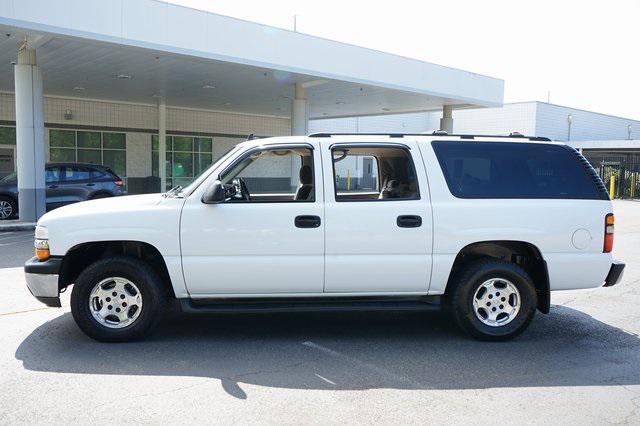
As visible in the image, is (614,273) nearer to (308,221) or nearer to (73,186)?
(308,221)

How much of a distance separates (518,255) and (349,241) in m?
1.92

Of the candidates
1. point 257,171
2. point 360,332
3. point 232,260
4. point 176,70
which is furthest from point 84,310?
point 257,171

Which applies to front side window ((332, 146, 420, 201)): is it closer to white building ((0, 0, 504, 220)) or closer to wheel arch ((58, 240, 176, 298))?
wheel arch ((58, 240, 176, 298))

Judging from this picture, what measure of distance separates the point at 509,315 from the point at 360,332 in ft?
5.02

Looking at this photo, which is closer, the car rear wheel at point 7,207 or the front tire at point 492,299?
the front tire at point 492,299

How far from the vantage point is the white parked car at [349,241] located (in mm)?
5277

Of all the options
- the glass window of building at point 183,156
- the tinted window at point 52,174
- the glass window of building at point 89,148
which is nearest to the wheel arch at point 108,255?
the tinted window at point 52,174

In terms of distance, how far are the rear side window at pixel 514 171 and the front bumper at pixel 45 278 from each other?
152 inches

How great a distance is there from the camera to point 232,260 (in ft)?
17.3

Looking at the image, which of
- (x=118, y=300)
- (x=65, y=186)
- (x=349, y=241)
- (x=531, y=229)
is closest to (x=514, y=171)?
Result: (x=531, y=229)

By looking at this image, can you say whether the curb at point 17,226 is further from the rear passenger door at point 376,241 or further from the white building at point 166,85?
the rear passenger door at point 376,241

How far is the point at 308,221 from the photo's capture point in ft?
17.4

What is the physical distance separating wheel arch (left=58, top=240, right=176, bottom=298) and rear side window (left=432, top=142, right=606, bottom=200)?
298 cm

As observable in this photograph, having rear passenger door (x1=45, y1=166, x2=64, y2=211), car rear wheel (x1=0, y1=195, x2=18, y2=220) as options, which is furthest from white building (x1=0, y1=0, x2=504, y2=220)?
car rear wheel (x1=0, y1=195, x2=18, y2=220)
